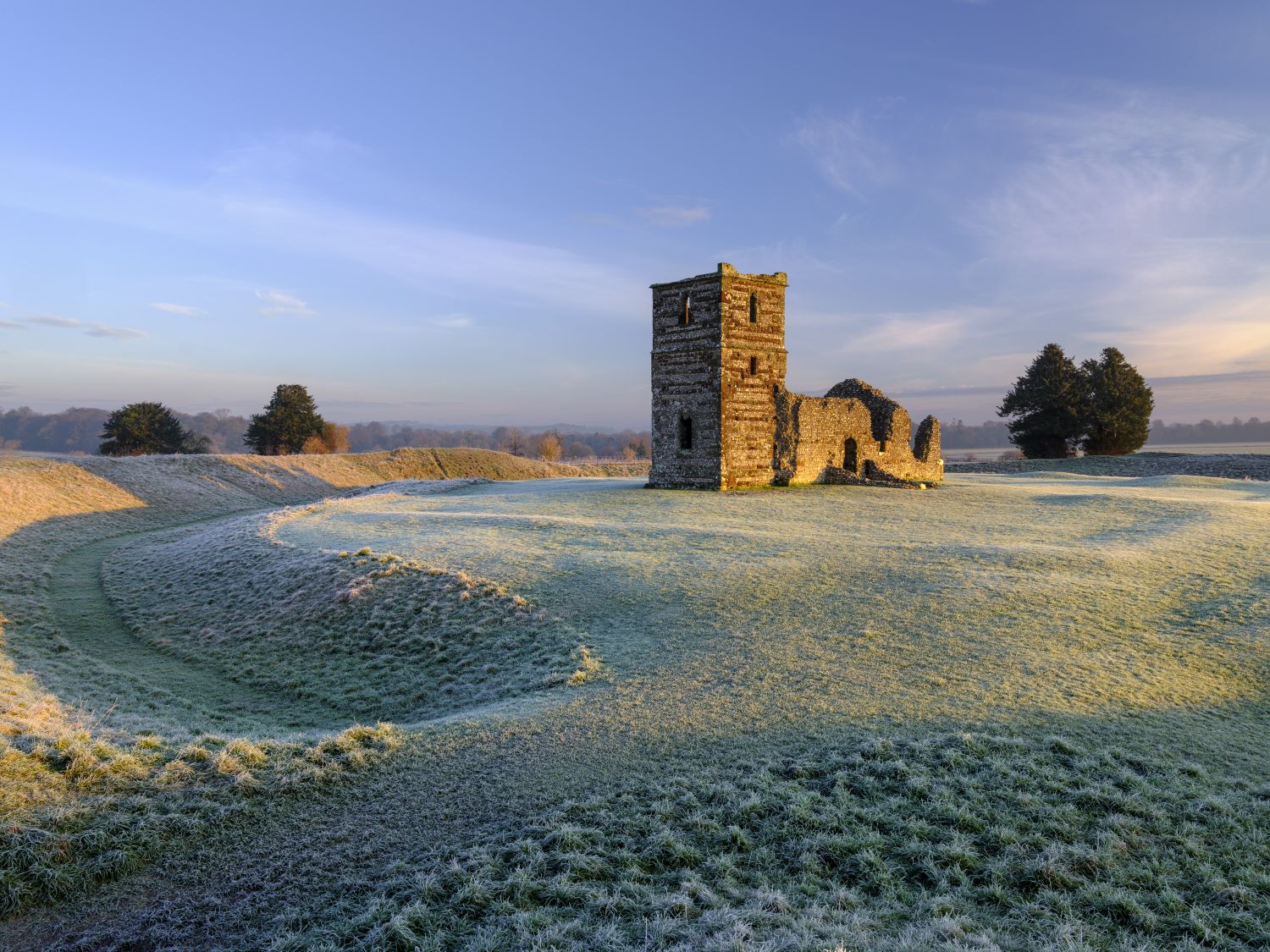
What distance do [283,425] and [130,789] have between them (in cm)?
6671

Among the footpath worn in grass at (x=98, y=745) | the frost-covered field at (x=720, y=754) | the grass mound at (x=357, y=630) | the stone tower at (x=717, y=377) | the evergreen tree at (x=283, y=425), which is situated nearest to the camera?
the frost-covered field at (x=720, y=754)

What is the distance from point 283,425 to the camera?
66.8 metres

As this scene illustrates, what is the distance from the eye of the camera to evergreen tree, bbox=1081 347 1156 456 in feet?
191

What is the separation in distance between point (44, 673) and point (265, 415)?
60.2 metres

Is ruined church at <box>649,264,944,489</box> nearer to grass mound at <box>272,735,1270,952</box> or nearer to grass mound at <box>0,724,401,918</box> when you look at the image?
grass mound at <box>0,724,401,918</box>

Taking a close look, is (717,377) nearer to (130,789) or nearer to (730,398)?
(730,398)

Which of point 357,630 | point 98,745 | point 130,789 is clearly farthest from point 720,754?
point 357,630

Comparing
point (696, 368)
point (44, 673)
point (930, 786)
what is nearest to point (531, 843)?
point (930, 786)

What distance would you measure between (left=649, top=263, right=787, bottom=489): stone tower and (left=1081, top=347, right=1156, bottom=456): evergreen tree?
41828 mm

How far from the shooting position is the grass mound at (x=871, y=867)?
17.1ft

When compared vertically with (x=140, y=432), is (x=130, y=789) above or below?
below

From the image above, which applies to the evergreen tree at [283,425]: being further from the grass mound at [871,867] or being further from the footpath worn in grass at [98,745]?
the grass mound at [871,867]

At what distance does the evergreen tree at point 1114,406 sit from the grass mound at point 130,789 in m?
66.1

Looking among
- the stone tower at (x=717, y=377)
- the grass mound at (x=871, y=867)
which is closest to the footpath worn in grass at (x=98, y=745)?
the grass mound at (x=871, y=867)
